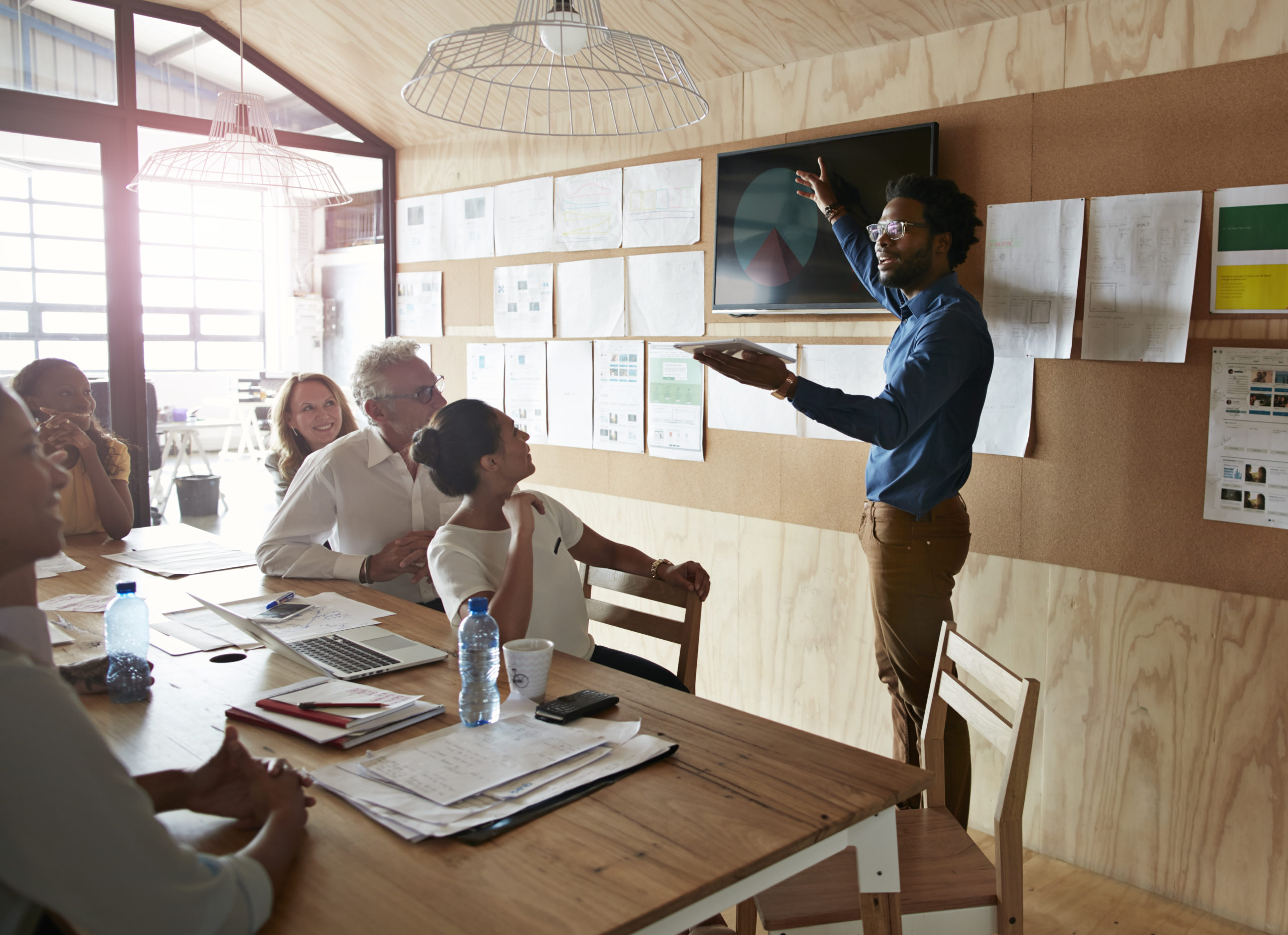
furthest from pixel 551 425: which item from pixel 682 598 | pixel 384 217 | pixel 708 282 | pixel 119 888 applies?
pixel 119 888

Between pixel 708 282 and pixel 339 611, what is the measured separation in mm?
1714

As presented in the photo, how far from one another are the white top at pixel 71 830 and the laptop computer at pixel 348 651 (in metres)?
0.87

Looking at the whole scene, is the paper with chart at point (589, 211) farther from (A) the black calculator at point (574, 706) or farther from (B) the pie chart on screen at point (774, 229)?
(A) the black calculator at point (574, 706)

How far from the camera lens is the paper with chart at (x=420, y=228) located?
4277 millimetres

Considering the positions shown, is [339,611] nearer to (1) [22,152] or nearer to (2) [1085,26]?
(2) [1085,26]

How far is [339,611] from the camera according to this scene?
2.12 m

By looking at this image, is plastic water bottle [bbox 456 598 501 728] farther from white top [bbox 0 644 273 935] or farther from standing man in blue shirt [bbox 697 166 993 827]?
standing man in blue shirt [bbox 697 166 993 827]

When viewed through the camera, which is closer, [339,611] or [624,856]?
[624,856]

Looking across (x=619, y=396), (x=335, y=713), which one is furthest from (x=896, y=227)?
(x=335, y=713)

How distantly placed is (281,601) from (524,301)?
1.99 meters

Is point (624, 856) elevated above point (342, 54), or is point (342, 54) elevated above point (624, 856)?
point (342, 54)

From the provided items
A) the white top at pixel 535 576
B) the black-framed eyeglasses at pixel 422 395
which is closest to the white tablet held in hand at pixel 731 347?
the white top at pixel 535 576

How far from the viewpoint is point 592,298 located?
3607 millimetres

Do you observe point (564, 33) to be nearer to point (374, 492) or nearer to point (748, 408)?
point (374, 492)
